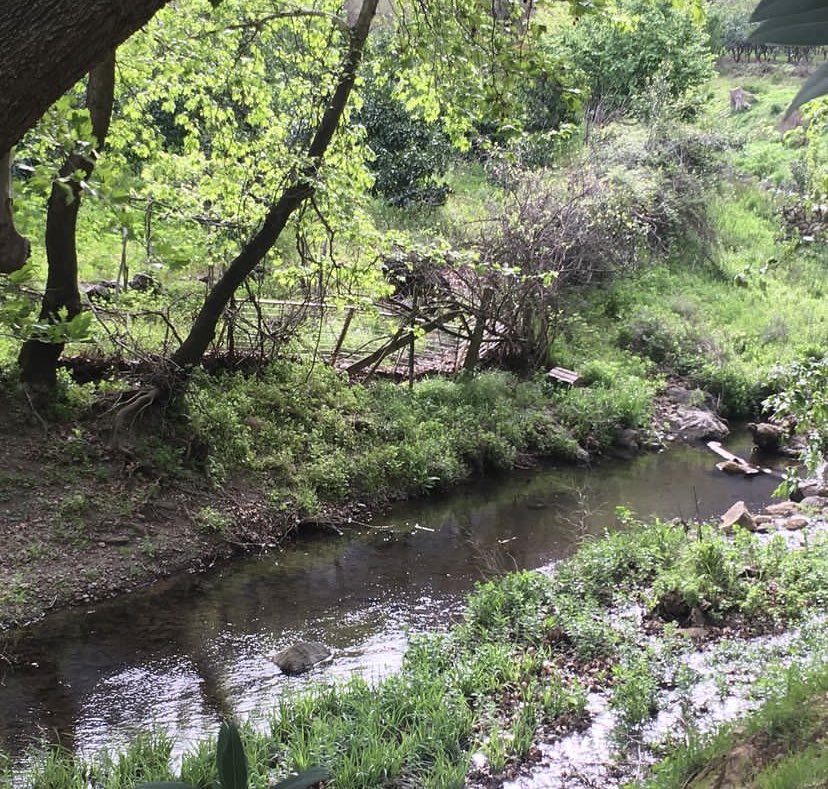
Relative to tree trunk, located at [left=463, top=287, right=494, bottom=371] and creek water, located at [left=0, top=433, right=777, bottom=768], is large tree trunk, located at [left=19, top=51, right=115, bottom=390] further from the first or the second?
tree trunk, located at [left=463, top=287, right=494, bottom=371]

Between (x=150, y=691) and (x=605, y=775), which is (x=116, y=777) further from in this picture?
(x=605, y=775)

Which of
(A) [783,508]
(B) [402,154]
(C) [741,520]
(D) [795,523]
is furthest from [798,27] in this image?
(B) [402,154]

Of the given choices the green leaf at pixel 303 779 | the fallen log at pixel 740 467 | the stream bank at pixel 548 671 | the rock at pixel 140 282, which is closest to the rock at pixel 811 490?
the fallen log at pixel 740 467

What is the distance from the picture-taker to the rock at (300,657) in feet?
22.3

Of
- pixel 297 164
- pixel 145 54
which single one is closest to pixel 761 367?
pixel 297 164

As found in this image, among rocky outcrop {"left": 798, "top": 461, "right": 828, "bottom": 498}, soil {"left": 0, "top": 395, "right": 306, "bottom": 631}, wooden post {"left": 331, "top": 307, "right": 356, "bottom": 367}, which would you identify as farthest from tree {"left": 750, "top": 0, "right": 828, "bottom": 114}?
rocky outcrop {"left": 798, "top": 461, "right": 828, "bottom": 498}

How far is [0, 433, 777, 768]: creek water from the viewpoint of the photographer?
20.5 ft

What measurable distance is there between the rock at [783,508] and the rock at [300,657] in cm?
658

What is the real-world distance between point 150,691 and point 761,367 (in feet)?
43.7

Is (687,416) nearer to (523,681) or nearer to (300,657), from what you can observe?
(523,681)

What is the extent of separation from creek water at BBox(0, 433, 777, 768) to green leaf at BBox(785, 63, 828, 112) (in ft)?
19.0

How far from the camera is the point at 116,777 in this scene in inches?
193

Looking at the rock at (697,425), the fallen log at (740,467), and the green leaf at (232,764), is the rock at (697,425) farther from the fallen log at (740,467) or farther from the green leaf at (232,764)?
the green leaf at (232,764)

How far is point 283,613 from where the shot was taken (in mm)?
7992
